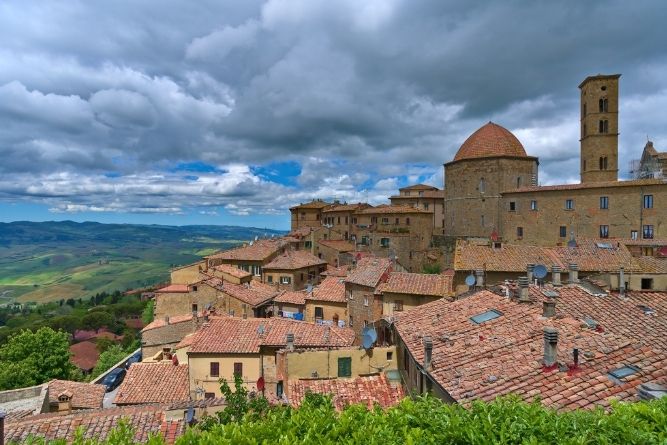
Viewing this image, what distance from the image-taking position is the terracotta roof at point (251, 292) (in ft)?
127

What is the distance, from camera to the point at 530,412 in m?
6.13

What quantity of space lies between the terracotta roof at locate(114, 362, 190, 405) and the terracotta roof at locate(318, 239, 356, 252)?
32995 millimetres

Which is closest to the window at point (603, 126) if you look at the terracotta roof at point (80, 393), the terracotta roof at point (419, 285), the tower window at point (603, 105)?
the tower window at point (603, 105)

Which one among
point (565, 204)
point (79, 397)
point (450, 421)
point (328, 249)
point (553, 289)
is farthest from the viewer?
point (328, 249)

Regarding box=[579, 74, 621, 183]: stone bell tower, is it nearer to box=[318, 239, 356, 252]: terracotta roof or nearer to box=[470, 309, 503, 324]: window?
box=[318, 239, 356, 252]: terracotta roof

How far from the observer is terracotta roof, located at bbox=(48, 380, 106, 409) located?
933 inches

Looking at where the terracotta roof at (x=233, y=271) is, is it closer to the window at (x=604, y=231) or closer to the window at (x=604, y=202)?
the window at (x=604, y=231)

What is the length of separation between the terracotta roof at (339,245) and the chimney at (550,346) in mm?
46502

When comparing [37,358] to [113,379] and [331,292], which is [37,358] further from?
[331,292]

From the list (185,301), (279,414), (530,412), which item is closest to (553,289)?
(530,412)

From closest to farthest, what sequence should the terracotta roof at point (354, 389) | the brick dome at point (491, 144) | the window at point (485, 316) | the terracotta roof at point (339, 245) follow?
the terracotta roof at point (354, 389) → the window at point (485, 316) → the brick dome at point (491, 144) → the terracotta roof at point (339, 245)

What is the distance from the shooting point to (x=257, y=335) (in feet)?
87.7

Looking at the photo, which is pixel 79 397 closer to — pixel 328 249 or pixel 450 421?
pixel 450 421

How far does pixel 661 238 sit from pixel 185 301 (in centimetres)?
4771
